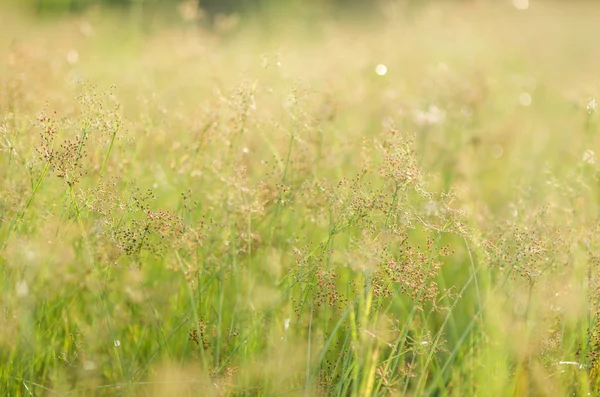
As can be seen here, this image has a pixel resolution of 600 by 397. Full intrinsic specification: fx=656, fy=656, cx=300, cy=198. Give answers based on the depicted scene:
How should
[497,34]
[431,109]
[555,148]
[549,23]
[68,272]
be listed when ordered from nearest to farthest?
1. [68,272]
2. [431,109]
3. [555,148]
4. [497,34]
5. [549,23]

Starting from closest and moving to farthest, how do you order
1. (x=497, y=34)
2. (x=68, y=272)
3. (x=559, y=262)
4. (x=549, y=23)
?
(x=559, y=262) < (x=68, y=272) < (x=497, y=34) < (x=549, y=23)

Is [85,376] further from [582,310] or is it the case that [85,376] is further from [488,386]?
[582,310]

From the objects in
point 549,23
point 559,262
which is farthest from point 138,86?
point 549,23

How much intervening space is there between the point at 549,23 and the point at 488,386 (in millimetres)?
5604

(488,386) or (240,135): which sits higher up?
(240,135)

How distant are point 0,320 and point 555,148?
2786 mm

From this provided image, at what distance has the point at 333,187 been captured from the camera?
1.71 meters

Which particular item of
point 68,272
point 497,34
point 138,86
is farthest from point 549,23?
point 68,272

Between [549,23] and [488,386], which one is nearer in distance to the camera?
[488,386]

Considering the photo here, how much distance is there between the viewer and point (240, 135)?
2.02m

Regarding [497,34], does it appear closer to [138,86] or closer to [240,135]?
[138,86]

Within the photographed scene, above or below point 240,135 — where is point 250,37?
below

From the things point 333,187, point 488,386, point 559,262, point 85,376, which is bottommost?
point 85,376

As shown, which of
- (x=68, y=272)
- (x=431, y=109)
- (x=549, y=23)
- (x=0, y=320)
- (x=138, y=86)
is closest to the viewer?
(x=0, y=320)
